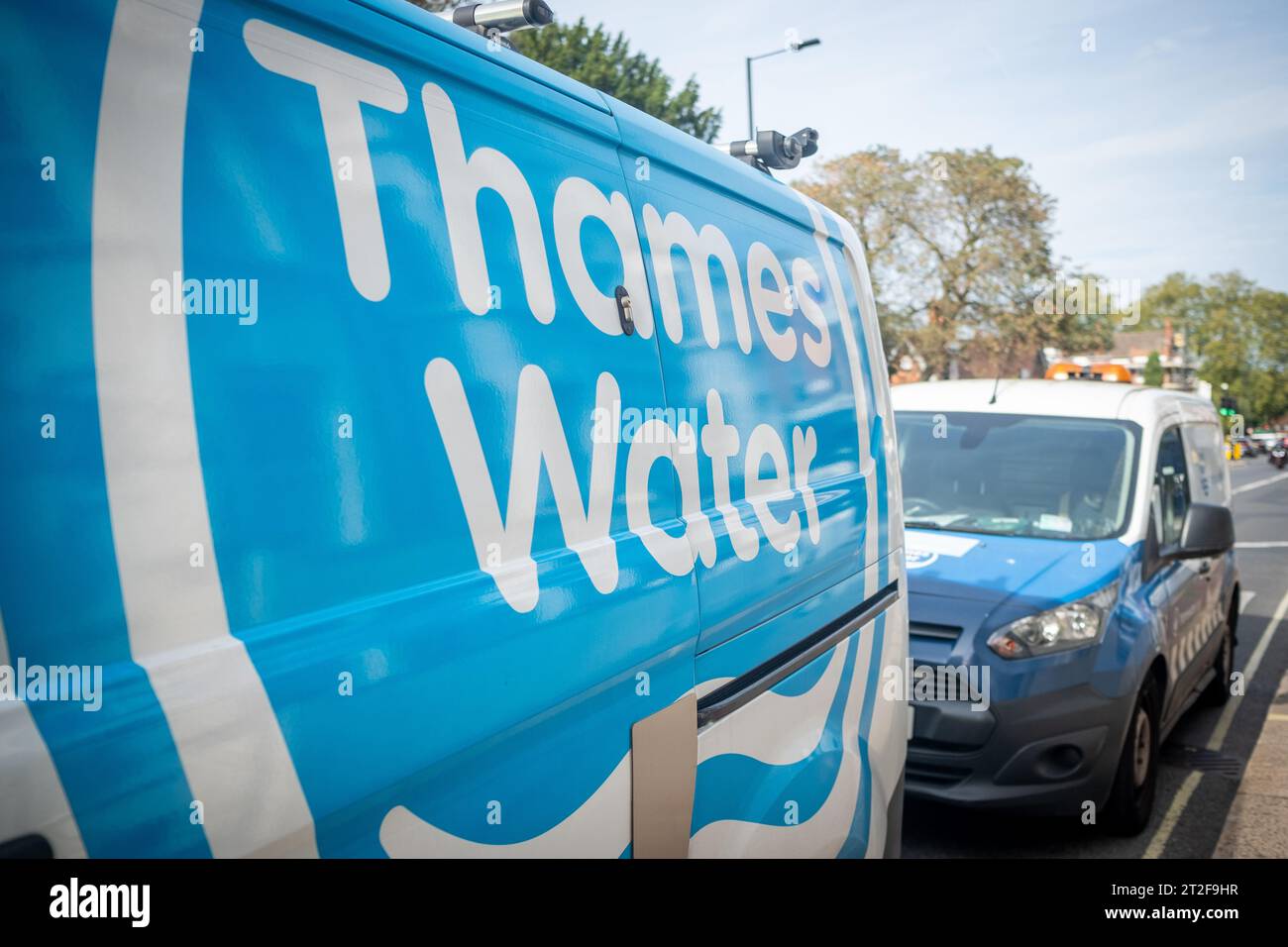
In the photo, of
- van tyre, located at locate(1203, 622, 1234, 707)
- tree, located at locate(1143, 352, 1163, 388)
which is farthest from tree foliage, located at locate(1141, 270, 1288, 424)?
van tyre, located at locate(1203, 622, 1234, 707)

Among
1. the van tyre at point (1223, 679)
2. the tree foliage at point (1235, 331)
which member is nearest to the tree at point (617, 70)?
the van tyre at point (1223, 679)

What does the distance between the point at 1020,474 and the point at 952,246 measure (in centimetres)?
3272

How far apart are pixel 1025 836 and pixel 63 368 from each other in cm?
473

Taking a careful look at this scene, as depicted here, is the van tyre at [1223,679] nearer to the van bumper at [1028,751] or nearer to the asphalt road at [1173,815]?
the asphalt road at [1173,815]

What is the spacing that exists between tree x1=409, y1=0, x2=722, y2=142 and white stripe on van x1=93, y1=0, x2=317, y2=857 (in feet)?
97.6

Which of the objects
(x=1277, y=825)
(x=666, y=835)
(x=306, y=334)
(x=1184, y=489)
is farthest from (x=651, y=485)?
(x=1184, y=489)

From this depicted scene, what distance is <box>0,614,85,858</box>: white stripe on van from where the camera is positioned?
3.04 feet

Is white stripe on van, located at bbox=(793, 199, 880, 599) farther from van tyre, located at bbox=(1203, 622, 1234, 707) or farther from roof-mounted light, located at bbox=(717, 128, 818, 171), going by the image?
van tyre, located at bbox=(1203, 622, 1234, 707)

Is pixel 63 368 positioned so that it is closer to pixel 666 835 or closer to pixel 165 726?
pixel 165 726

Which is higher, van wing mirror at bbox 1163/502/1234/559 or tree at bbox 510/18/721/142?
tree at bbox 510/18/721/142

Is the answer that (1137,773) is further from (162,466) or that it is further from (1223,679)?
(162,466)

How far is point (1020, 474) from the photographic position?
5.61 m

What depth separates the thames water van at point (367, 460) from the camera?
100 cm
